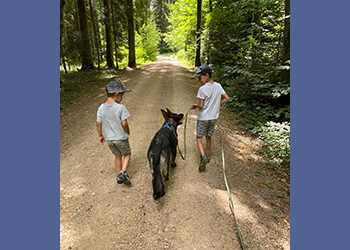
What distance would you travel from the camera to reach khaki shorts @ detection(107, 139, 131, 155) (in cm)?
362

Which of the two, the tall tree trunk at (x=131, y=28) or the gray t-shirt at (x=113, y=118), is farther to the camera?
the tall tree trunk at (x=131, y=28)

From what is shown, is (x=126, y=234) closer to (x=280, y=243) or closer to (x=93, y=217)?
(x=93, y=217)

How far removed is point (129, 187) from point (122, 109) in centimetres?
167

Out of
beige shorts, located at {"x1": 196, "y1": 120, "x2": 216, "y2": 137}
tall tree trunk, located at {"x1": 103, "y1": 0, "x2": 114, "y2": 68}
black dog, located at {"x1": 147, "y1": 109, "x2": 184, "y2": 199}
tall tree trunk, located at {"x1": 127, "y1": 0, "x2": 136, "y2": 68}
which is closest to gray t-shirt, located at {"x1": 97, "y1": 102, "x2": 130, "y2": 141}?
black dog, located at {"x1": 147, "y1": 109, "x2": 184, "y2": 199}

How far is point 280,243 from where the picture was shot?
9.89ft

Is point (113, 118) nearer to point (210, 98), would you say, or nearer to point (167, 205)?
point (167, 205)

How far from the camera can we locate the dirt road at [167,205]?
9.34 feet

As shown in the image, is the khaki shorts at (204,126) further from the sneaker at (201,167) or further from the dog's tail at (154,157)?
the dog's tail at (154,157)

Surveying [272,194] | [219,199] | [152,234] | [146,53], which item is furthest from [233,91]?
[146,53]

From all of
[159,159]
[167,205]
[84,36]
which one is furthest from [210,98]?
[84,36]

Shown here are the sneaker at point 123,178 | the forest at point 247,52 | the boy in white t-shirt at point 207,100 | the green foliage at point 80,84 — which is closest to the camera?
the sneaker at point 123,178

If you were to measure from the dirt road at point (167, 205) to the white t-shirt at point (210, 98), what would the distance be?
4.32 feet

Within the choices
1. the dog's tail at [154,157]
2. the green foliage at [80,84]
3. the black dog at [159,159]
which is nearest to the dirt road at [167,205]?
the black dog at [159,159]

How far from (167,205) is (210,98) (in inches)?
93.4
